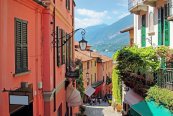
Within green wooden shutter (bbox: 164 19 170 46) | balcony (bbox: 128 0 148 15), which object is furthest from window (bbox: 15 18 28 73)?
balcony (bbox: 128 0 148 15)

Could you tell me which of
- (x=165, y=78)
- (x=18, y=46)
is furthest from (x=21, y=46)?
(x=165, y=78)

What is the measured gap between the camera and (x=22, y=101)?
8.05 m

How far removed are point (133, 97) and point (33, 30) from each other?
10.8 metres

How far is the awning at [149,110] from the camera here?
44.7ft

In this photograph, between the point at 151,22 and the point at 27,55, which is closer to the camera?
the point at 27,55

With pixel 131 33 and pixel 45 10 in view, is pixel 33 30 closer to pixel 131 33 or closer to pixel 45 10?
pixel 45 10

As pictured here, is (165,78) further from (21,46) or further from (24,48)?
(21,46)

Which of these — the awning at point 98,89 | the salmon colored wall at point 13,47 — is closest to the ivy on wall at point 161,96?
the salmon colored wall at point 13,47

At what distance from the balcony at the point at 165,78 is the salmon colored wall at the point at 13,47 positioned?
17.4 ft

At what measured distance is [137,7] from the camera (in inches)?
881

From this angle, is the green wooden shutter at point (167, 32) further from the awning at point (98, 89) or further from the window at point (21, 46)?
the awning at point (98, 89)

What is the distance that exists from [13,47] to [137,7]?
1394cm

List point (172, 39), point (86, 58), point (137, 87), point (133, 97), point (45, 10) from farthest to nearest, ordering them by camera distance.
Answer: point (86, 58) → point (133, 97) → point (137, 87) → point (172, 39) → point (45, 10)

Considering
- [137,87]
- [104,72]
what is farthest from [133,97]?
[104,72]
